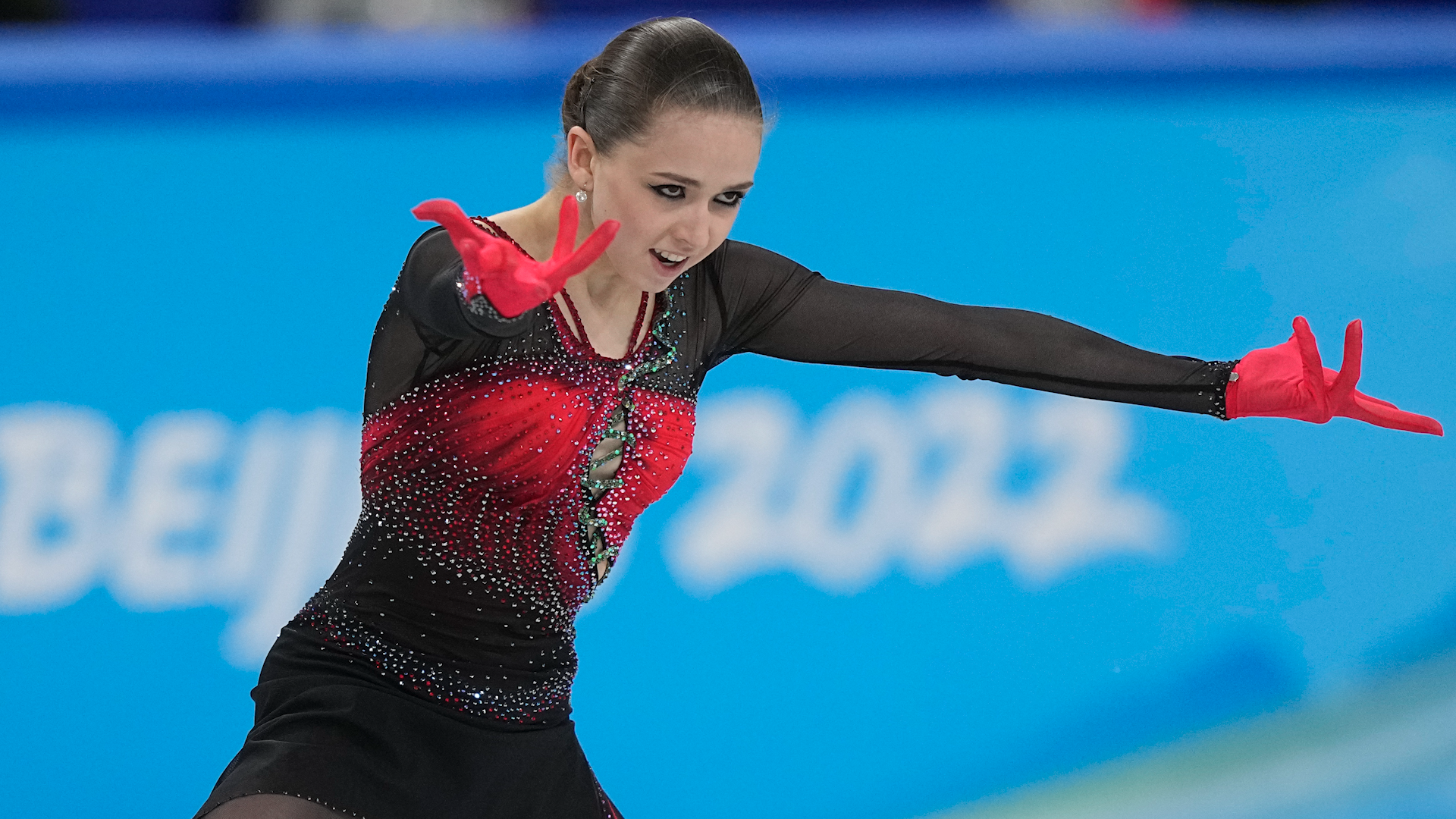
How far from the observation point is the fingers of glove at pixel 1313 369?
1.98m

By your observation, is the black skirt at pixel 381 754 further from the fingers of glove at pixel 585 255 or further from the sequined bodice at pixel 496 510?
the fingers of glove at pixel 585 255

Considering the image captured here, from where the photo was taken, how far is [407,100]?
3076 millimetres

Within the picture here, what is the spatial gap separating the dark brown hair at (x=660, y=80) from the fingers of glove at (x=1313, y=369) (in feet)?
2.55

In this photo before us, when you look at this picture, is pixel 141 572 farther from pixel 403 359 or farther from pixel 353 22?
pixel 353 22

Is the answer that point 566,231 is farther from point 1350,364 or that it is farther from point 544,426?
Answer: point 1350,364

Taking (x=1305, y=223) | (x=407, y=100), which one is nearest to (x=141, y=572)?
(x=407, y=100)

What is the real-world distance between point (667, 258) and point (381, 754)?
688mm

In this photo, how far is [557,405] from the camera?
6.13 ft

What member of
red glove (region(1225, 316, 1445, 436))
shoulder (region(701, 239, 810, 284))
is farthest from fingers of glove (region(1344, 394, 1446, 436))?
shoulder (region(701, 239, 810, 284))

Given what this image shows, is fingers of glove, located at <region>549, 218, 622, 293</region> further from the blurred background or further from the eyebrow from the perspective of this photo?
the blurred background

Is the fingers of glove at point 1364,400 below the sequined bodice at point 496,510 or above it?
above

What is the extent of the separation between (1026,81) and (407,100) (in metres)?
1.28

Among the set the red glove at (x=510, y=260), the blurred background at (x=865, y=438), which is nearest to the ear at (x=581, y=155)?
the red glove at (x=510, y=260)

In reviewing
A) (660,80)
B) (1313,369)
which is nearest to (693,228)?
(660,80)
